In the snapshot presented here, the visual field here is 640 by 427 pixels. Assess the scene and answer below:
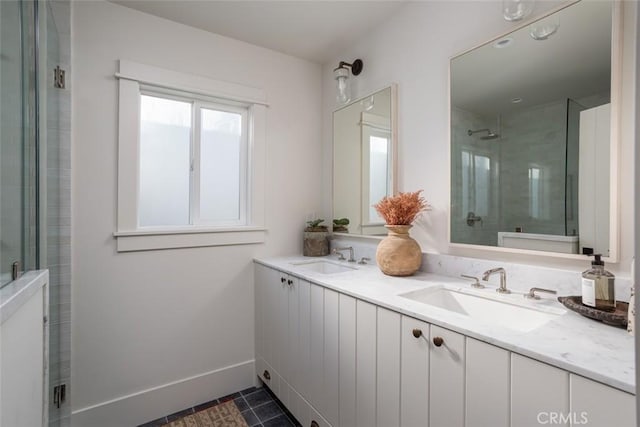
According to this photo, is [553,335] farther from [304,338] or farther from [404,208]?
[304,338]

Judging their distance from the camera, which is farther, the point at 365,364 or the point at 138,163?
the point at 138,163

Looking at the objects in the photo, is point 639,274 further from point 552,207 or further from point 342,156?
point 342,156

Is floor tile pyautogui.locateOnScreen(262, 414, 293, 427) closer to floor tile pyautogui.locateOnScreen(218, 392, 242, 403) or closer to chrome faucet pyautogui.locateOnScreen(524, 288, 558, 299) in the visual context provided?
floor tile pyautogui.locateOnScreen(218, 392, 242, 403)

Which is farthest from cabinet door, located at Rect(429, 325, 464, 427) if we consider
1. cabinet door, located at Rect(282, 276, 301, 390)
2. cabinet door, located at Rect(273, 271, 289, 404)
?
cabinet door, located at Rect(273, 271, 289, 404)

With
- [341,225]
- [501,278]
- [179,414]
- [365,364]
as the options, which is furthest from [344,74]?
[179,414]

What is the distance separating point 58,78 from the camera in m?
1.58

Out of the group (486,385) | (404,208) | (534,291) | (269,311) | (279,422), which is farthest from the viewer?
(269,311)

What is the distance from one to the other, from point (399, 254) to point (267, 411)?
4.21 feet

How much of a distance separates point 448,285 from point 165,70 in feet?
6.72

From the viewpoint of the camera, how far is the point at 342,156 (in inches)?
91.5

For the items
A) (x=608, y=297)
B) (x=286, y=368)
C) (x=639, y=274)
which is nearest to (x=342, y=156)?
(x=286, y=368)

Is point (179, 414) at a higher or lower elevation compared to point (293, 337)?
lower

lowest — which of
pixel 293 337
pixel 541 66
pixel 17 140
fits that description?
pixel 293 337

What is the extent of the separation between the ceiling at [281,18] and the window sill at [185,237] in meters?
1.33
